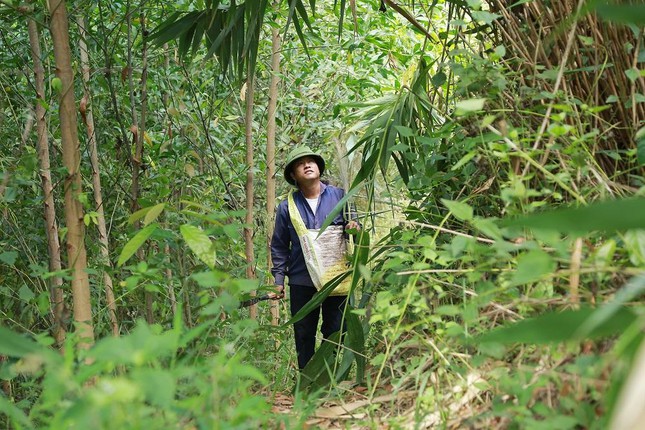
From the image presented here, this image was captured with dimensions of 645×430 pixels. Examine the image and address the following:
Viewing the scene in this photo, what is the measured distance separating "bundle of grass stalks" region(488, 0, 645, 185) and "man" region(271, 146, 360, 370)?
1776 mm

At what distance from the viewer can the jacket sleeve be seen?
15.3 ft

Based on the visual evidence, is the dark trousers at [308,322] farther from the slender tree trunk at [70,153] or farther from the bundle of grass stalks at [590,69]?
the bundle of grass stalks at [590,69]

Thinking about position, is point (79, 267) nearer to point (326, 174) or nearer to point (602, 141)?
point (602, 141)

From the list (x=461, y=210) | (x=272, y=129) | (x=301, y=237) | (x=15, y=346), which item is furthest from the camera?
(x=272, y=129)

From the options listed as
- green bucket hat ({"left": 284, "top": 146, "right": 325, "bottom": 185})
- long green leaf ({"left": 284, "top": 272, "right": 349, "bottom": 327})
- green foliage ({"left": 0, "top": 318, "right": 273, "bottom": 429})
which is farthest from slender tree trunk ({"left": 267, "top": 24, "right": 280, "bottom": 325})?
green foliage ({"left": 0, "top": 318, "right": 273, "bottom": 429})

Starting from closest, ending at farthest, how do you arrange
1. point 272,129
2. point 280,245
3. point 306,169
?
point 306,169 < point 280,245 < point 272,129

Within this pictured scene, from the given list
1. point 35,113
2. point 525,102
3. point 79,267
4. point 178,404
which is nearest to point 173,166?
point 35,113

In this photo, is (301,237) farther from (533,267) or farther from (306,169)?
(533,267)

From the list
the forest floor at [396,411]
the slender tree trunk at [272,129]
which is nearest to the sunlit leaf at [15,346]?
the forest floor at [396,411]

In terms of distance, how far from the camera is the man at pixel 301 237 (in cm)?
455

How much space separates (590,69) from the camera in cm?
274

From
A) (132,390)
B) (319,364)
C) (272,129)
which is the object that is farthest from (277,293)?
(132,390)

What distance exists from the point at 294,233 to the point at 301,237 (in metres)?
0.15

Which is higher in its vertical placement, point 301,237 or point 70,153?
point 70,153
